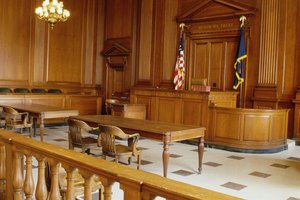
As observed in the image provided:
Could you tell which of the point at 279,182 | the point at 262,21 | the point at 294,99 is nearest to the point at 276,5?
the point at 262,21

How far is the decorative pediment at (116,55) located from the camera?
1141 cm

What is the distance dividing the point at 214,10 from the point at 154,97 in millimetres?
3186

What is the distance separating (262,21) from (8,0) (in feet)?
23.8

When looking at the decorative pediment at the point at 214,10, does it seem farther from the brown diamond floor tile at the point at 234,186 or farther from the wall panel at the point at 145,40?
the brown diamond floor tile at the point at 234,186

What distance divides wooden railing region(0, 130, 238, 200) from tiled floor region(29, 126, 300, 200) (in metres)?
1.67

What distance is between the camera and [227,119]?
6789 mm

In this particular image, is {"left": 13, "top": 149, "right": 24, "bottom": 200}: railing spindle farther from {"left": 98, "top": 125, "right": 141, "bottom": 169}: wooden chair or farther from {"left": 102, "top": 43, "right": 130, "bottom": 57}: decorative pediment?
{"left": 102, "top": 43, "right": 130, "bottom": 57}: decorative pediment

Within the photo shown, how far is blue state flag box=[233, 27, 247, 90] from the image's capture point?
855cm

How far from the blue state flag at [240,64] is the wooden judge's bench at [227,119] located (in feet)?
2.76

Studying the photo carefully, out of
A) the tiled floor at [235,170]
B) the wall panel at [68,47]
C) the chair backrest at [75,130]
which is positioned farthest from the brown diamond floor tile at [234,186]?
the wall panel at [68,47]

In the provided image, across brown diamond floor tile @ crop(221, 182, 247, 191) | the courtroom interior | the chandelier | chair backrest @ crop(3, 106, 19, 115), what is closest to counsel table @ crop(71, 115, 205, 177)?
the courtroom interior

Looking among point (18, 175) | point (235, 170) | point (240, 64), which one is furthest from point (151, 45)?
point (18, 175)

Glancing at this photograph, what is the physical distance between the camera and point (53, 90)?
34.3 ft

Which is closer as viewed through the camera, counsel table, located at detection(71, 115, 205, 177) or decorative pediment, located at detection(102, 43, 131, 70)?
Result: counsel table, located at detection(71, 115, 205, 177)
